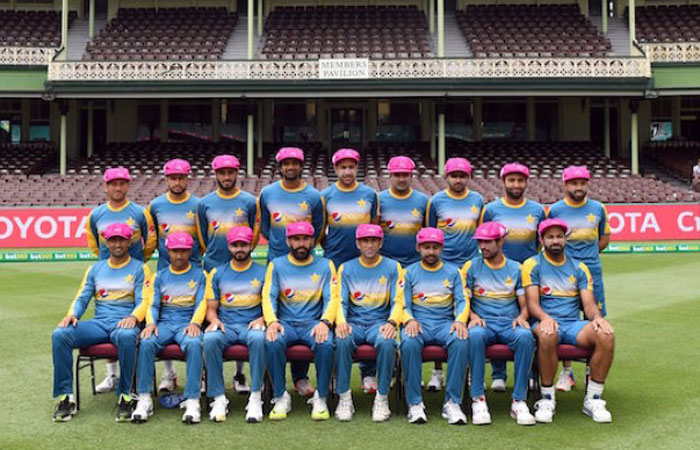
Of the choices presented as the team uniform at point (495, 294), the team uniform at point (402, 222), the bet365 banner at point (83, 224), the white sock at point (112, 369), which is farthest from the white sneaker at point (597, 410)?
the bet365 banner at point (83, 224)

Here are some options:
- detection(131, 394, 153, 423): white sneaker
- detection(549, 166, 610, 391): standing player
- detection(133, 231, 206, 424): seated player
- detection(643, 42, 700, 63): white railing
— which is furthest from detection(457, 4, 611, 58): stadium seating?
detection(131, 394, 153, 423): white sneaker

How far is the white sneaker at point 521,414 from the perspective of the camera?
20.7 ft

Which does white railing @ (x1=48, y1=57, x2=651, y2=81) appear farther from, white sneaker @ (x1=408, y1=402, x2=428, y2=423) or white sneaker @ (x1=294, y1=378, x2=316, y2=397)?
white sneaker @ (x1=408, y1=402, x2=428, y2=423)

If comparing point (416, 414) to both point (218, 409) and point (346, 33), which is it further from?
point (346, 33)

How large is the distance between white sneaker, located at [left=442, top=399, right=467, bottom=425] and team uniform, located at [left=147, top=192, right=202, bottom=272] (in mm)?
3096

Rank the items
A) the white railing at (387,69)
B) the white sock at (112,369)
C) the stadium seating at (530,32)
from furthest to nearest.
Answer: the stadium seating at (530,32) → the white railing at (387,69) → the white sock at (112,369)

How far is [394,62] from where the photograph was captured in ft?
92.2

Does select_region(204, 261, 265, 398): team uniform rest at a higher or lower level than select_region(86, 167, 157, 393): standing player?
lower

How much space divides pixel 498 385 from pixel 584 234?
190cm

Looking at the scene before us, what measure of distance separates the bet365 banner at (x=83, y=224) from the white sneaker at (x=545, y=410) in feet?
57.1

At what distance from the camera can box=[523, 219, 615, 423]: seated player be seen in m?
6.49

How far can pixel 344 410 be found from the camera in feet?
21.4

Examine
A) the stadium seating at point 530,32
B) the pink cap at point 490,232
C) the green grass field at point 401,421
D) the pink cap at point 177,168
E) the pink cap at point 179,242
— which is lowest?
the green grass field at point 401,421

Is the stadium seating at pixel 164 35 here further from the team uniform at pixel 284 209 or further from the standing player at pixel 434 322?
the standing player at pixel 434 322
